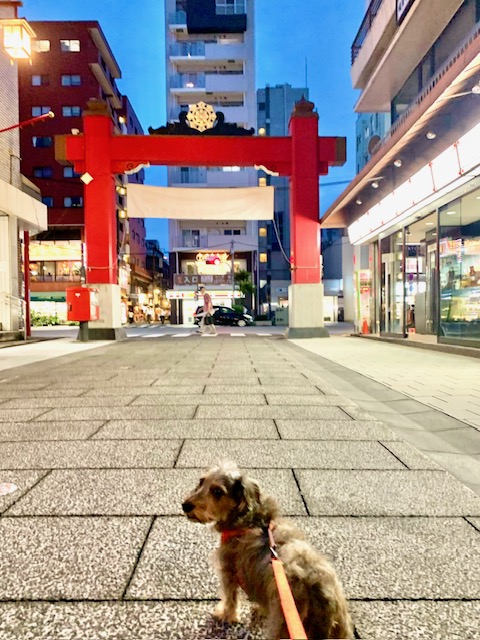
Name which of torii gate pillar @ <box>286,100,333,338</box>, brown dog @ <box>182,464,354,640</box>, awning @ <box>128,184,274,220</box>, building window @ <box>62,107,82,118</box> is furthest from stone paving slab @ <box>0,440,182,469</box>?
building window @ <box>62,107,82,118</box>

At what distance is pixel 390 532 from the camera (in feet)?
6.63

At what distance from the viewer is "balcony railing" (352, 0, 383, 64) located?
1493cm

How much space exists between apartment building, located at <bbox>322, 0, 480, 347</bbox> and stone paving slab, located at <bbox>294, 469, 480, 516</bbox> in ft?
18.5

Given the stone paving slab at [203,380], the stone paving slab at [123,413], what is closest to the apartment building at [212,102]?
the stone paving slab at [203,380]

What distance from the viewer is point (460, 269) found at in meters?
9.77

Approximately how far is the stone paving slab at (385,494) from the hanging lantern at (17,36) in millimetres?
11138

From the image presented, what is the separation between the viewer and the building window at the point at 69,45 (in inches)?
1674

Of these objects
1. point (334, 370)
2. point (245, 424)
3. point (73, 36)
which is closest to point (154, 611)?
point (245, 424)

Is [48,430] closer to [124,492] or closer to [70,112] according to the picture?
[124,492]

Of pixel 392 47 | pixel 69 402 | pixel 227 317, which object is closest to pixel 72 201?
pixel 227 317

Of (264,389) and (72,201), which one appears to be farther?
(72,201)

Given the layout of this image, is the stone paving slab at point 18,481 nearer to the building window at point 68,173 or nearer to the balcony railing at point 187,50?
Result: the building window at point 68,173

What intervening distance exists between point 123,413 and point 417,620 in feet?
10.8

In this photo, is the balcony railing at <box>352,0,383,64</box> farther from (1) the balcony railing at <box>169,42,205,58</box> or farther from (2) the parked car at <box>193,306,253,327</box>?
(1) the balcony railing at <box>169,42,205,58</box>
